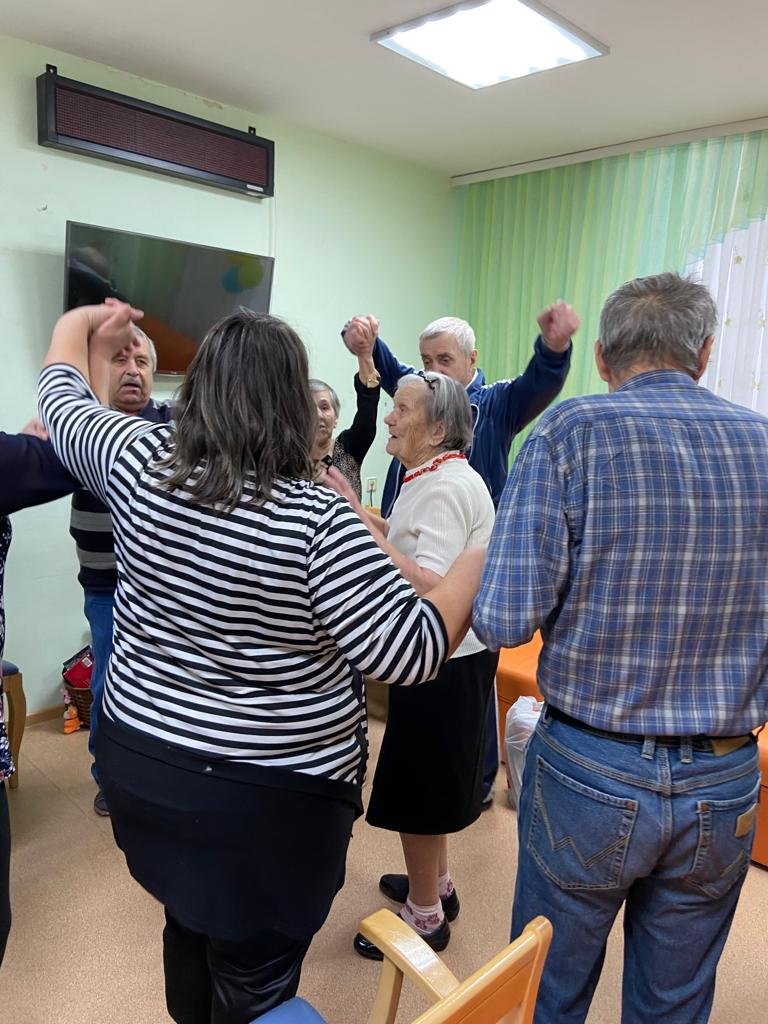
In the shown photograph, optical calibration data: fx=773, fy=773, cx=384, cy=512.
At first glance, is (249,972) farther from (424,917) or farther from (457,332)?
(457,332)

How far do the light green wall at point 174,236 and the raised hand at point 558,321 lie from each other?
84 cm

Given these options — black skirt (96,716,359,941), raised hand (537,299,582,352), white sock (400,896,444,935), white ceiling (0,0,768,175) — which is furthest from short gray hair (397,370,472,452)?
white ceiling (0,0,768,175)

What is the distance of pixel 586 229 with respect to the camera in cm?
403

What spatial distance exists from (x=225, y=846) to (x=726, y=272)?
3.54 m

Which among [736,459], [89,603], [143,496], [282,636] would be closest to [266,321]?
[143,496]

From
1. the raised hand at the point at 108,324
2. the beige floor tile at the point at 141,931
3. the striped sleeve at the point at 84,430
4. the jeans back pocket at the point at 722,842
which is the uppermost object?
the raised hand at the point at 108,324

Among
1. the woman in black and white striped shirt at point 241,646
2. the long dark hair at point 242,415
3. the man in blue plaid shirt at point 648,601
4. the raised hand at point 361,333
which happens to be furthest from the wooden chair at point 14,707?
the man in blue plaid shirt at point 648,601

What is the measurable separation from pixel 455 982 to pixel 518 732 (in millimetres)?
1746

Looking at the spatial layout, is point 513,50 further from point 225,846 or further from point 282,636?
point 225,846

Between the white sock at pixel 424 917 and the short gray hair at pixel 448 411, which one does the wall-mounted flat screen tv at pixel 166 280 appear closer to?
the short gray hair at pixel 448 411

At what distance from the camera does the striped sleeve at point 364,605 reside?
3.21 ft

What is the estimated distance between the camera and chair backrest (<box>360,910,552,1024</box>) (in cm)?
66

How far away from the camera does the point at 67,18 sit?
262 cm

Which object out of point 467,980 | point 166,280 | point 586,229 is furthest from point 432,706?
point 586,229
